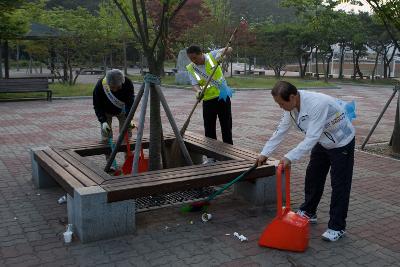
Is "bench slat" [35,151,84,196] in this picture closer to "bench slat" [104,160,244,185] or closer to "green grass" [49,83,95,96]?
"bench slat" [104,160,244,185]

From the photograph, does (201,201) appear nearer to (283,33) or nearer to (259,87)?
(259,87)

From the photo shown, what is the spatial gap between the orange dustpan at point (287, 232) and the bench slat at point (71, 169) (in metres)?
1.57

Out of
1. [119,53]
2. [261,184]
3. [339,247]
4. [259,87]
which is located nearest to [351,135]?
[339,247]

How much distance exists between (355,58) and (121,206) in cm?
2844

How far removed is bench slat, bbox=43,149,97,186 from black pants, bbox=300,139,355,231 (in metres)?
1.94

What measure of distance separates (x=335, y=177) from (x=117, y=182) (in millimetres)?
1858

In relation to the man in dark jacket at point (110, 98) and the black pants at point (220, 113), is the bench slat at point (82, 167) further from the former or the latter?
the black pants at point (220, 113)

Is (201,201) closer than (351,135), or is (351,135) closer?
(351,135)

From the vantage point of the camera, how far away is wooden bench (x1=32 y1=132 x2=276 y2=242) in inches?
155

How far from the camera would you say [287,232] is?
3805 mm

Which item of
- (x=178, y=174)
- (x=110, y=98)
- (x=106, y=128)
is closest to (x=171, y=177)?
(x=178, y=174)

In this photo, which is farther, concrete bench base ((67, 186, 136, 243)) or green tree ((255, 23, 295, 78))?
green tree ((255, 23, 295, 78))

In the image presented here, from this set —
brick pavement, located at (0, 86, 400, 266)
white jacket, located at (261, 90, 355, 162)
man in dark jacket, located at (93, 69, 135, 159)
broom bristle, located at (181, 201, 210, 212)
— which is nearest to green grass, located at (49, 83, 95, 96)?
brick pavement, located at (0, 86, 400, 266)

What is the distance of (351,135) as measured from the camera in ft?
12.6
